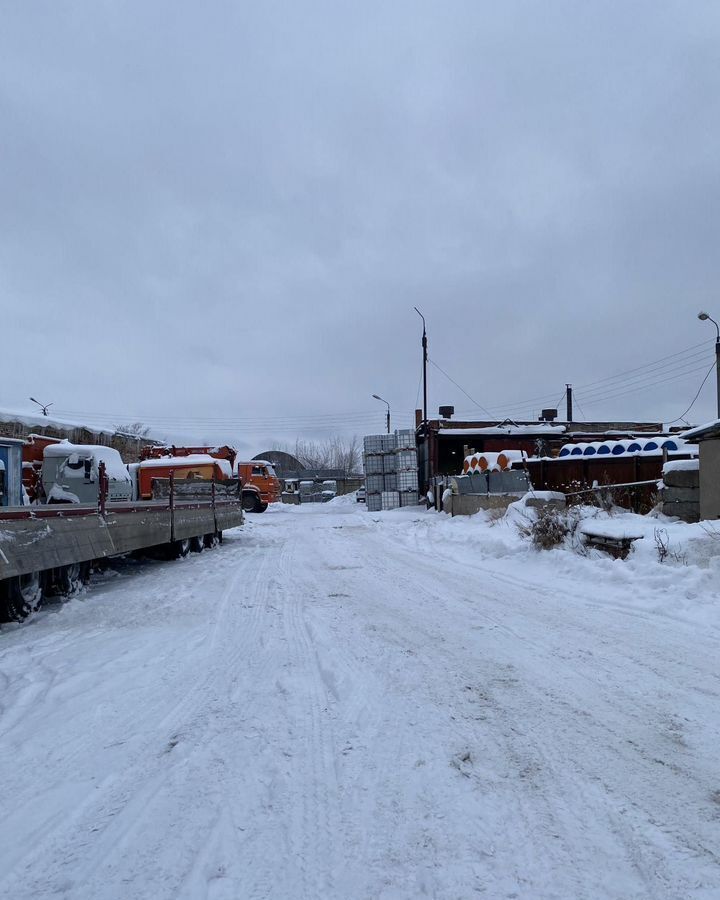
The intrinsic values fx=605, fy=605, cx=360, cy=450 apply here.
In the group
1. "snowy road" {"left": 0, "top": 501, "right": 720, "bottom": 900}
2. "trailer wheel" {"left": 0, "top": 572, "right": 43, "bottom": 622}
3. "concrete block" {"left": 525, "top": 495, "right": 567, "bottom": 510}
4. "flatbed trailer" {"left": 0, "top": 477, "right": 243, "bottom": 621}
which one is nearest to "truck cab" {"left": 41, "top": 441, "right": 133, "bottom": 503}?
"flatbed trailer" {"left": 0, "top": 477, "right": 243, "bottom": 621}

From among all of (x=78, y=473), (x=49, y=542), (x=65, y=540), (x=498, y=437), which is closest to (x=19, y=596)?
(x=49, y=542)

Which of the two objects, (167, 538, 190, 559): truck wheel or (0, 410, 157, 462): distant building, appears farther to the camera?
(0, 410, 157, 462): distant building

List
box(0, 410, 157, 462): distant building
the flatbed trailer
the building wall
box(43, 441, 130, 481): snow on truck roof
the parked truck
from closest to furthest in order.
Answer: the flatbed trailer → the parked truck → the building wall → box(43, 441, 130, 481): snow on truck roof → box(0, 410, 157, 462): distant building

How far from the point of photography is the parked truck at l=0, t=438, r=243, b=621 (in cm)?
632

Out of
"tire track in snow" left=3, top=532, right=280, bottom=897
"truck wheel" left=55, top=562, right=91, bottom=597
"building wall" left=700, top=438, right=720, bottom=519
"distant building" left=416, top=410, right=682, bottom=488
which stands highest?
"distant building" left=416, top=410, right=682, bottom=488

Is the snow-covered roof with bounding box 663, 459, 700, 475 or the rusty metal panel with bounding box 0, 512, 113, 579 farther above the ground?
the snow-covered roof with bounding box 663, 459, 700, 475

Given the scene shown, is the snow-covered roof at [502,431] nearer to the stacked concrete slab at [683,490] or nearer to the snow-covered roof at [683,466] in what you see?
the snow-covered roof at [683,466]

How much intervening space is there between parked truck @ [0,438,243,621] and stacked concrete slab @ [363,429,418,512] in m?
13.1

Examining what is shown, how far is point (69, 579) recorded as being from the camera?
780 cm

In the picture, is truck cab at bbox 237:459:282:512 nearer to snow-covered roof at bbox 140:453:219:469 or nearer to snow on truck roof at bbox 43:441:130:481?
snow-covered roof at bbox 140:453:219:469

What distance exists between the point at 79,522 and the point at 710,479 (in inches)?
363

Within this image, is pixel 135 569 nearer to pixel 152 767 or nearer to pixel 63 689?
pixel 63 689

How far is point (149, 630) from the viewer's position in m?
6.11

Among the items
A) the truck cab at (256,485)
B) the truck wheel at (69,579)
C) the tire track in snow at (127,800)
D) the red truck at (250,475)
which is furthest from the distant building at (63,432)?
the tire track in snow at (127,800)
